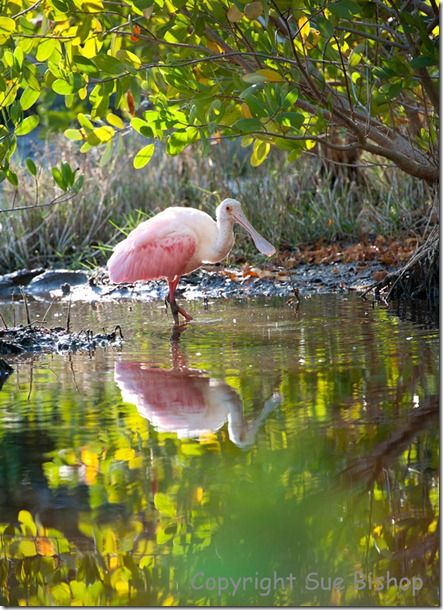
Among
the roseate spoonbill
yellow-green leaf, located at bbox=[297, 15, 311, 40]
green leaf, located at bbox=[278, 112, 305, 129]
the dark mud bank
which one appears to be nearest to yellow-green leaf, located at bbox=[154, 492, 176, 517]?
green leaf, located at bbox=[278, 112, 305, 129]

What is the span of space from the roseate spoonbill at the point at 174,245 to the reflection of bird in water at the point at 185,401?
114 inches

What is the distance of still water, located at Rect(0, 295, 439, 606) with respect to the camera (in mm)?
3723

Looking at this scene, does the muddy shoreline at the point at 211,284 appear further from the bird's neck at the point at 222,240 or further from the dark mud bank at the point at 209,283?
the bird's neck at the point at 222,240

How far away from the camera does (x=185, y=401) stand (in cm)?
609

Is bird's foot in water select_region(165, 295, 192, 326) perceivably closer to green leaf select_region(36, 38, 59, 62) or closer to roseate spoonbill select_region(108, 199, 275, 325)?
roseate spoonbill select_region(108, 199, 275, 325)

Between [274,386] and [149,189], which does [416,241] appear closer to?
[149,189]

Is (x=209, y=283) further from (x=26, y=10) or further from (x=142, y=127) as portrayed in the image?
(x=26, y=10)

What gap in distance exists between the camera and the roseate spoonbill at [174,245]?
10062mm

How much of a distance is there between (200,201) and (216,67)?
19.4ft

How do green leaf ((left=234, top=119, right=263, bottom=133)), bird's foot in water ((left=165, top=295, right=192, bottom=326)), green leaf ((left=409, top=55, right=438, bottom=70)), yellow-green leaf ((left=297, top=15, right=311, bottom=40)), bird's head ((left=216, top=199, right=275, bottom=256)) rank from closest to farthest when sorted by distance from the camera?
green leaf ((left=234, top=119, right=263, bottom=133)) → green leaf ((left=409, top=55, right=438, bottom=70)) → yellow-green leaf ((left=297, top=15, right=311, bottom=40)) → bird's foot in water ((left=165, top=295, right=192, bottom=326)) → bird's head ((left=216, top=199, right=275, bottom=256))

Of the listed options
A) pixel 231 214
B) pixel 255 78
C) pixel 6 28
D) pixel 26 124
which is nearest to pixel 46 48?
pixel 6 28

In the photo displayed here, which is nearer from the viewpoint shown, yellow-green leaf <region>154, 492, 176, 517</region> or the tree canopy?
yellow-green leaf <region>154, 492, 176, 517</region>

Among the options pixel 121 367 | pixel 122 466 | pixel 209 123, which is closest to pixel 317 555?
pixel 122 466

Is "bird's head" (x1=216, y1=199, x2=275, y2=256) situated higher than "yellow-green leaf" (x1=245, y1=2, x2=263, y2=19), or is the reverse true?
"yellow-green leaf" (x1=245, y1=2, x2=263, y2=19)
